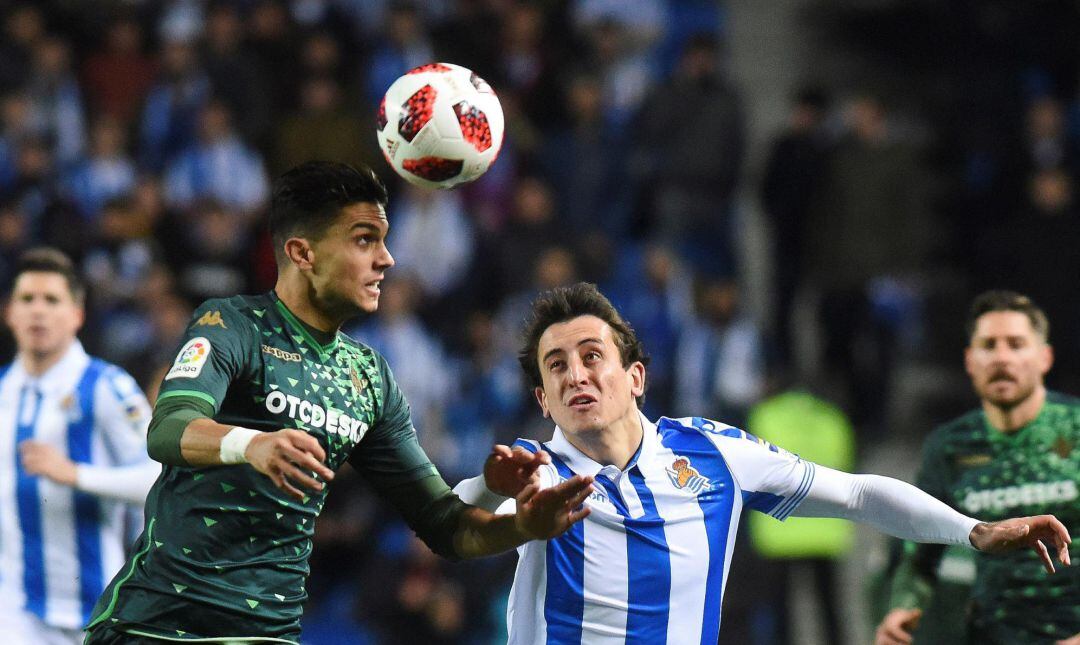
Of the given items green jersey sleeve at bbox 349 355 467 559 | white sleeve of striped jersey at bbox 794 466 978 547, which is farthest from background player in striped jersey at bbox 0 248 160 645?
white sleeve of striped jersey at bbox 794 466 978 547

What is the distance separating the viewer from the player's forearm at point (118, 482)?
6355 millimetres

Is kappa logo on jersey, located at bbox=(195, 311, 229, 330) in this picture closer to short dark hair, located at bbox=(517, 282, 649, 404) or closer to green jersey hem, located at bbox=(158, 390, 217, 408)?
green jersey hem, located at bbox=(158, 390, 217, 408)

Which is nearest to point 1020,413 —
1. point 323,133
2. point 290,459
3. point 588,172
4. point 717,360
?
point 290,459

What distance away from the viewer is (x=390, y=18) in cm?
1312

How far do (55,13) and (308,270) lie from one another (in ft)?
31.6

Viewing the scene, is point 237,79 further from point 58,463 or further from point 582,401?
point 582,401

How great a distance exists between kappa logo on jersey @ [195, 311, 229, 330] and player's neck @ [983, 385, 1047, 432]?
338 centimetres

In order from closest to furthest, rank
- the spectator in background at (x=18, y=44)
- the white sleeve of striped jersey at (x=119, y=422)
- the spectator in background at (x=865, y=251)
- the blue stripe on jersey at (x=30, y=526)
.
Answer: the blue stripe on jersey at (x=30, y=526) < the white sleeve of striped jersey at (x=119, y=422) < the spectator in background at (x=865, y=251) < the spectator in background at (x=18, y=44)

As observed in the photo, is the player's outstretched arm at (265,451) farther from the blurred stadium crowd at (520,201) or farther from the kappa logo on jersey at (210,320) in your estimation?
the blurred stadium crowd at (520,201)

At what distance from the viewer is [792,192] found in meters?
12.3

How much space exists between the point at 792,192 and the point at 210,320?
8443 millimetres

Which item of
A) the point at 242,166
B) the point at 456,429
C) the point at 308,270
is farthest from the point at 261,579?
the point at 242,166

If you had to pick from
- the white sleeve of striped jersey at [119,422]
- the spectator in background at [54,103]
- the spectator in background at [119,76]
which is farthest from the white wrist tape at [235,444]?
the spectator in background at [119,76]

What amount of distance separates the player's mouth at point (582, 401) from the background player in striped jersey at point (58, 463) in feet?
6.98
